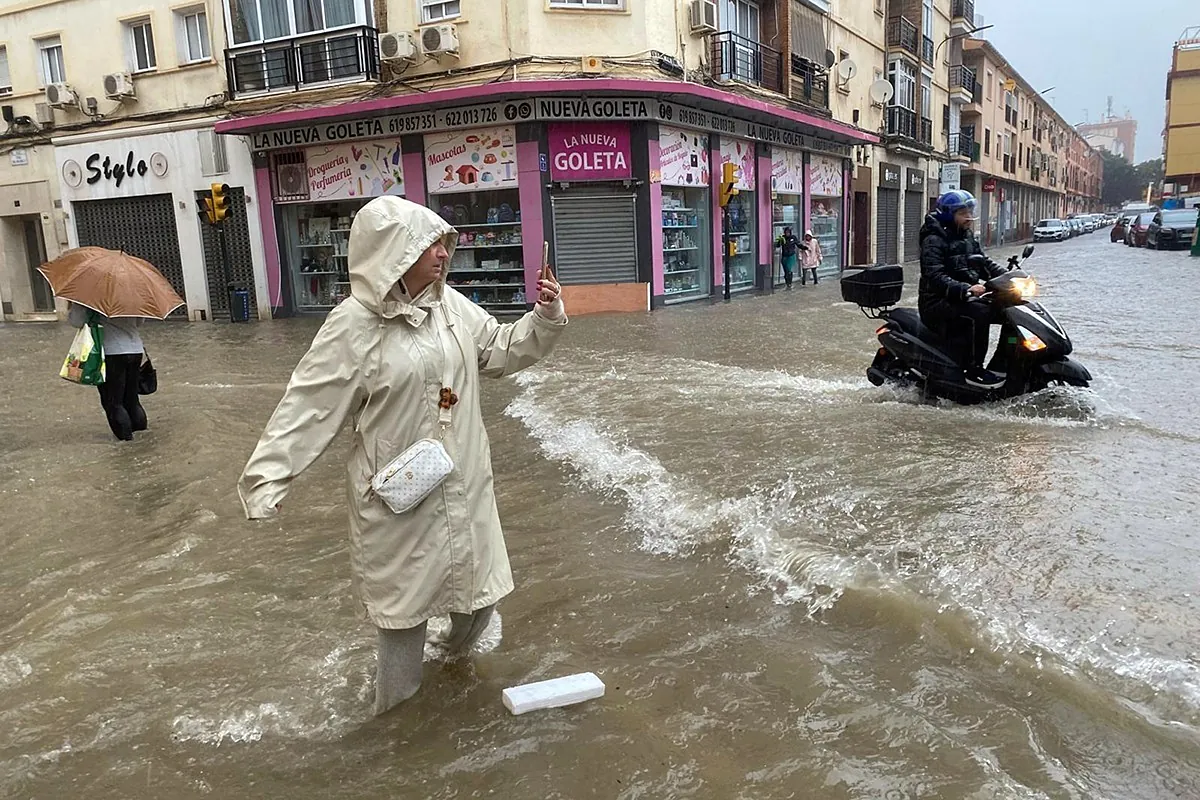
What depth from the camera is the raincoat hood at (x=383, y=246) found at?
2.82m

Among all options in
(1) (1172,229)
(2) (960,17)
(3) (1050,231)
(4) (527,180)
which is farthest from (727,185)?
(3) (1050,231)

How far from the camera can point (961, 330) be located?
24.1 feet

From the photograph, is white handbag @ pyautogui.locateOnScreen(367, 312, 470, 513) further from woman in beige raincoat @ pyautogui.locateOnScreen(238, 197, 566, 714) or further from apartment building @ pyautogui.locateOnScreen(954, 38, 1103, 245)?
apartment building @ pyautogui.locateOnScreen(954, 38, 1103, 245)

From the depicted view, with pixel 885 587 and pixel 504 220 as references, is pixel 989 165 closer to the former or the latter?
pixel 504 220

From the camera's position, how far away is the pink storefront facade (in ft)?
55.6

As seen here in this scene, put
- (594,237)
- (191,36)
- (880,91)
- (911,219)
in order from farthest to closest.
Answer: (911,219), (880,91), (191,36), (594,237)

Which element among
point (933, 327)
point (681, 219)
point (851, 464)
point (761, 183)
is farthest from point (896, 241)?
point (851, 464)

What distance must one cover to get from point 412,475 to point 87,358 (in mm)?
5692

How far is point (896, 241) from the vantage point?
3262 centimetres

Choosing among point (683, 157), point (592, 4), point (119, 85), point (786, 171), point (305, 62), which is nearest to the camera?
point (592, 4)

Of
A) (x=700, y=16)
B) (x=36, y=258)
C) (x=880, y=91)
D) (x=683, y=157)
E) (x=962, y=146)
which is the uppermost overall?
(x=700, y=16)

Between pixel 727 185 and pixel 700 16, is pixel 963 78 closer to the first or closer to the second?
pixel 700 16

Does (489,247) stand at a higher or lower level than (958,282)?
higher

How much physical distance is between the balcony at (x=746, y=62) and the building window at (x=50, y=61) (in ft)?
50.6
